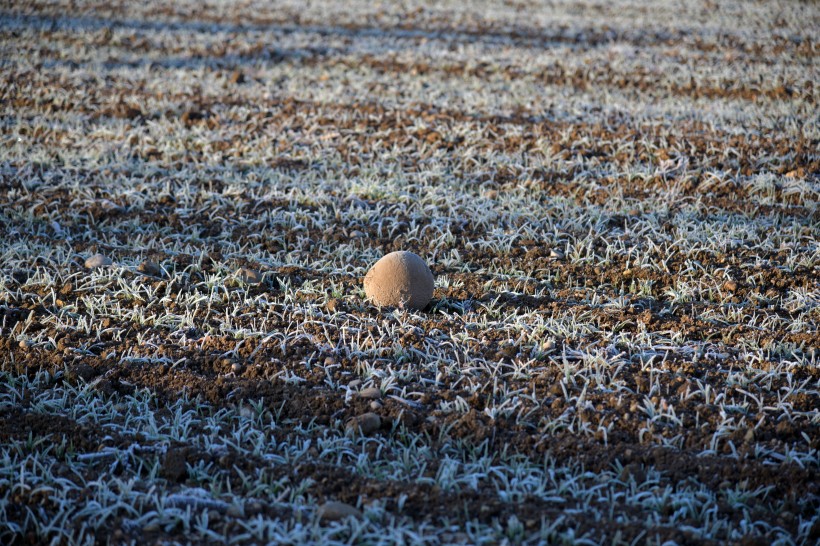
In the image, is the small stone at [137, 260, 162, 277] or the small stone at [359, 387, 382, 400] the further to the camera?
the small stone at [137, 260, 162, 277]

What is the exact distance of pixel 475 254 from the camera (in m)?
4.64

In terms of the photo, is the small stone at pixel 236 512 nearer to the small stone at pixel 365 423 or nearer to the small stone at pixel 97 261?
the small stone at pixel 365 423

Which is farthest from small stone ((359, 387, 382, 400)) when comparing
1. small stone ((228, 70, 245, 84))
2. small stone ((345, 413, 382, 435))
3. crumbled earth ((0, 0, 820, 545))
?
small stone ((228, 70, 245, 84))

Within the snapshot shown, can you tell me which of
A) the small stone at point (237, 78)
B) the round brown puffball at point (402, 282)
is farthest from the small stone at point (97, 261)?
the small stone at point (237, 78)

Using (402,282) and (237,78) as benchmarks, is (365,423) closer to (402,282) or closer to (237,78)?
(402,282)

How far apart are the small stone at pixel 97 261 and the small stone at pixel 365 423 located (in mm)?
2175

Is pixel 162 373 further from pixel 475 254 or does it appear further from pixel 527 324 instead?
pixel 475 254

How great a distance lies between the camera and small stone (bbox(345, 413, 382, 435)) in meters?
2.94

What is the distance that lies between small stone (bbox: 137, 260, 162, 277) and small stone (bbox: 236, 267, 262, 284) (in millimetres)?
492

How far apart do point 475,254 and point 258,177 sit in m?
2.02

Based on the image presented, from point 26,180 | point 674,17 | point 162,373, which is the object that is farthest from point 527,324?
point 674,17

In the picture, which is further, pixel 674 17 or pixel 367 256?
pixel 674 17

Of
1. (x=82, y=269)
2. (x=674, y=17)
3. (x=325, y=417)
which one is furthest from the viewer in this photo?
(x=674, y=17)

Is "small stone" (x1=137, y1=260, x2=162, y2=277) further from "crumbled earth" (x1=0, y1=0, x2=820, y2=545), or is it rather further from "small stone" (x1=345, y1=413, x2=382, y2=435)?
"small stone" (x1=345, y1=413, x2=382, y2=435)
